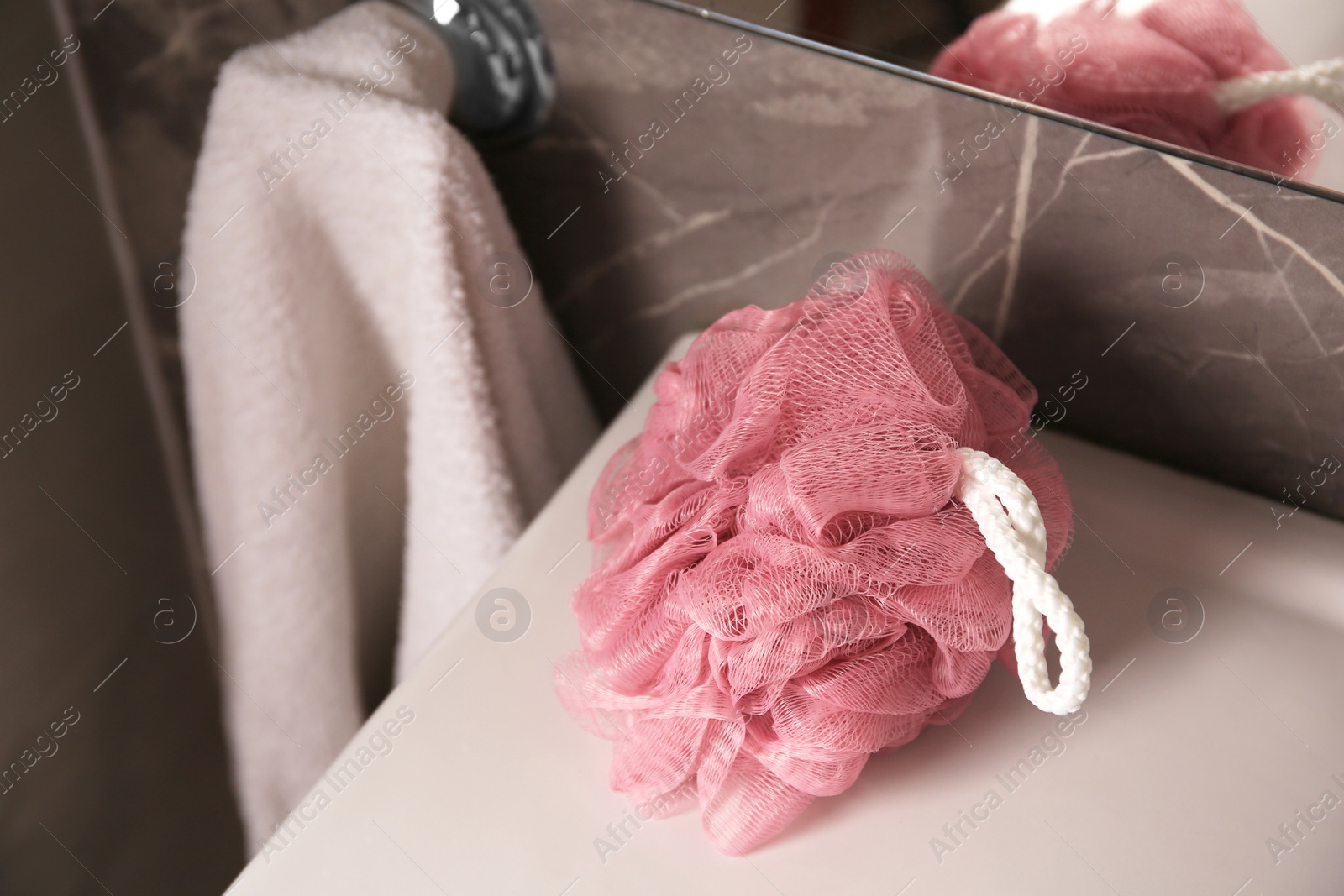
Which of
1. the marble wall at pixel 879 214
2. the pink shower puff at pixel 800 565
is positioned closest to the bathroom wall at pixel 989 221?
the marble wall at pixel 879 214

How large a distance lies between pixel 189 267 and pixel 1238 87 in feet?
1.72

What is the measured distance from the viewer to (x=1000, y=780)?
0.37m

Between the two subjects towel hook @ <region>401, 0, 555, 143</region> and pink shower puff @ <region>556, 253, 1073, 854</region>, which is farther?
towel hook @ <region>401, 0, 555, 143</region>

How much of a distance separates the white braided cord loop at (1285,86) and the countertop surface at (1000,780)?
0.63 feet

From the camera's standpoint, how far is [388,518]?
635 millimetres

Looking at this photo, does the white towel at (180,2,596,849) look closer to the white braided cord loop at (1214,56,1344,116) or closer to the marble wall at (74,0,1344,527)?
the marble wall at (74,0,1344,527)

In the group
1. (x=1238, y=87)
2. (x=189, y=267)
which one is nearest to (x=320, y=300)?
(x=189, y=267)

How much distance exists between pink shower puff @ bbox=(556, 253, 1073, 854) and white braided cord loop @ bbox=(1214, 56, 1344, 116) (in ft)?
0.45

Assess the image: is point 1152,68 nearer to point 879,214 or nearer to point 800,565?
point 879,214

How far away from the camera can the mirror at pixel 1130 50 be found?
363 mm

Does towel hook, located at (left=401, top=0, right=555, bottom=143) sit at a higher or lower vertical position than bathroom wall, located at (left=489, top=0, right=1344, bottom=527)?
higher

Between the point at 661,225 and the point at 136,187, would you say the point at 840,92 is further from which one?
the point at 136,187

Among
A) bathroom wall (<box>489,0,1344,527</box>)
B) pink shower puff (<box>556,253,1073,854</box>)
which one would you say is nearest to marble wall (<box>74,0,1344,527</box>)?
bathroom wall (<box>489,0,1344,527</box>)

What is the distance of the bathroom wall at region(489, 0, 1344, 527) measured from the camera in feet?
1.38
